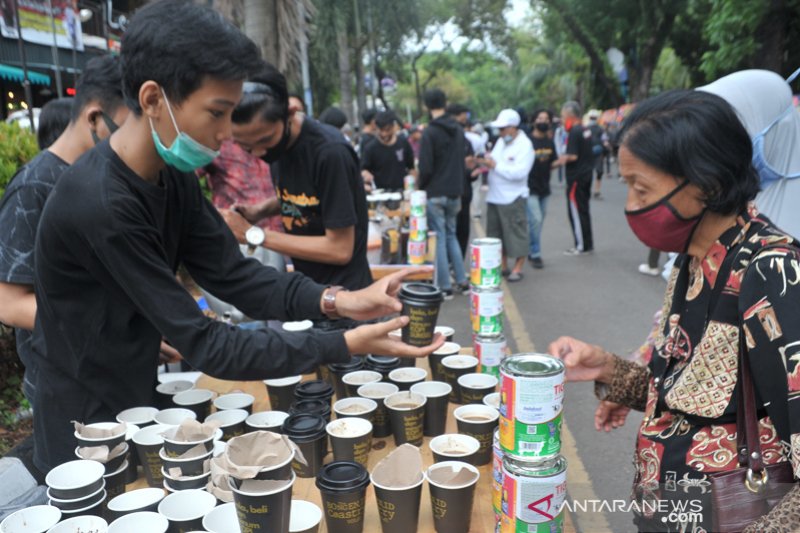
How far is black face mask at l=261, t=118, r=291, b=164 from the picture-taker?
116 inches

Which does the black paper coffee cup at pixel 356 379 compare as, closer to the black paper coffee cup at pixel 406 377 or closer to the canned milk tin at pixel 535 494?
the black paper coffee cup at pixel 406 377

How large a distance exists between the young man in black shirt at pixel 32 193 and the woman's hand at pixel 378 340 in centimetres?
116

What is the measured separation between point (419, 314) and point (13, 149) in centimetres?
378


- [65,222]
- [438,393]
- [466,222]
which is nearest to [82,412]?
[65,222]

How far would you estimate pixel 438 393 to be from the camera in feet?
7.23

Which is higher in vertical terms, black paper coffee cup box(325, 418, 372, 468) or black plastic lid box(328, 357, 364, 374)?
black plastic lid box(328, 357, 364, 374)

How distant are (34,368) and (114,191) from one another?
2.89 feet

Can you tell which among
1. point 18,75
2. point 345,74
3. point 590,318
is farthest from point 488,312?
point 345,74

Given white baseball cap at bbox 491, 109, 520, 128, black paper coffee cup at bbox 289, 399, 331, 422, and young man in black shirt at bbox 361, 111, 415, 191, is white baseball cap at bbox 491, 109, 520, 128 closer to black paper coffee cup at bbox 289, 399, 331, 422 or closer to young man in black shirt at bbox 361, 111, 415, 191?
young man in black shirt at bbox 361, 111, 415, 191

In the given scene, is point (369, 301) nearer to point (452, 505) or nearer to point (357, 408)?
point (357, 408)

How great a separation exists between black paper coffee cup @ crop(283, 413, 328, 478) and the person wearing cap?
6.29m

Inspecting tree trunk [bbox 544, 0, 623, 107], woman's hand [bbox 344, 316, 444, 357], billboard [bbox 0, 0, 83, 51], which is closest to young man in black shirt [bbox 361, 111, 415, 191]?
woman's hand [bbox 344, 316, 444, 357]

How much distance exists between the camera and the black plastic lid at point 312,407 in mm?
2070

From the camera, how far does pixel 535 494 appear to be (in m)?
1.44
